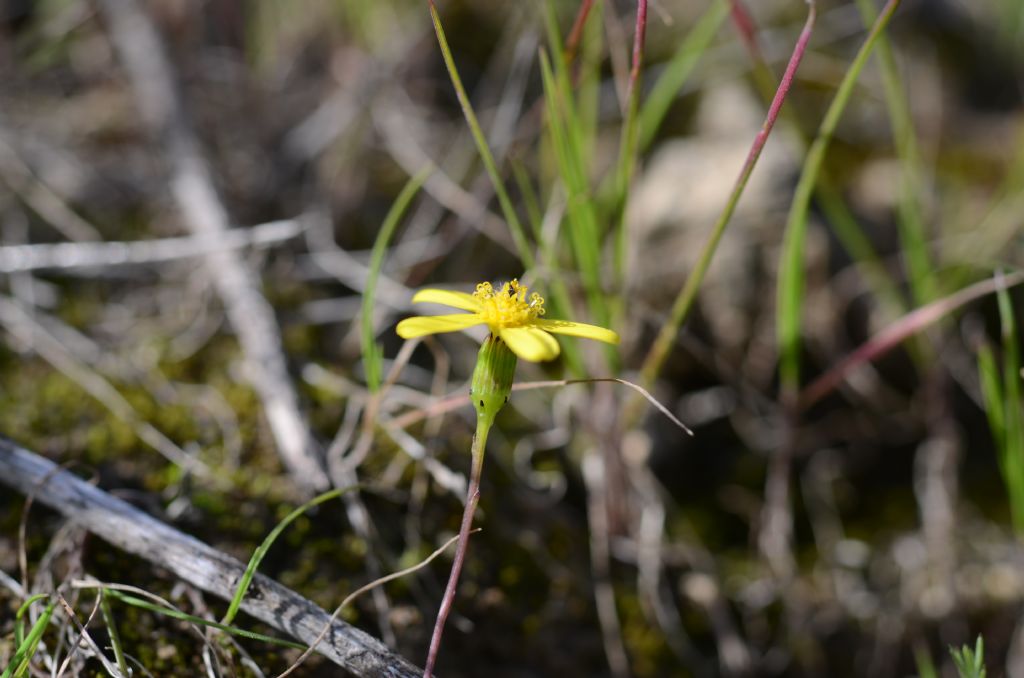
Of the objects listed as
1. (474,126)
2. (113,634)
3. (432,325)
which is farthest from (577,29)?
(113,634)

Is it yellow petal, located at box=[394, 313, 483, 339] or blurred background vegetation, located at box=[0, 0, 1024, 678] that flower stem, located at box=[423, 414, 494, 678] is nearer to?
yellow petal, located at box=[394, 313, 483, 339]

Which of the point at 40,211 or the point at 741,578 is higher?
the point at 40,211

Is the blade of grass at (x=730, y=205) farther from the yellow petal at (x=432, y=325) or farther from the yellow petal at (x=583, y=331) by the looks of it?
the yellow petal at (x=432, y=325)

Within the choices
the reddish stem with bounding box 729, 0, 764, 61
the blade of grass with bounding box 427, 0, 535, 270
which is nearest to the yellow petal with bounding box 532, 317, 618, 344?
the blade of grass with bounding box 427, 0, 535, 270

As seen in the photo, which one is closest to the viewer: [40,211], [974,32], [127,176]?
[40,211]

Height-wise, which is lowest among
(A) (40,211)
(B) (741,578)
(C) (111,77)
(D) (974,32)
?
(B) (741,578)

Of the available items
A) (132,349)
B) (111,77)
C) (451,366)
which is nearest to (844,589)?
(451,366)

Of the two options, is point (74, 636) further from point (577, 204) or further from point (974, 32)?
point (974, 32)
